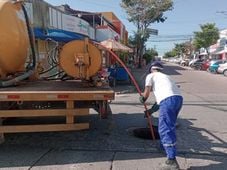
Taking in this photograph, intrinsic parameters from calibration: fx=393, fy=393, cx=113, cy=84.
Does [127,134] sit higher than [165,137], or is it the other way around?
[165,137]

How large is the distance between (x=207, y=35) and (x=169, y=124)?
74902mm

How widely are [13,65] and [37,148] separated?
5.96 ft

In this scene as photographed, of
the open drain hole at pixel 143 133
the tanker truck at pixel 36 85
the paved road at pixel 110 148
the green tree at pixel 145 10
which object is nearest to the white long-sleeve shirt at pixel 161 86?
the tanker truck at pixel 36 85

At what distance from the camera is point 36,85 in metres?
7.45

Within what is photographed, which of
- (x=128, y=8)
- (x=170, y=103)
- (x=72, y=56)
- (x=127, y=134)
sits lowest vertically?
(x=127, y=134)

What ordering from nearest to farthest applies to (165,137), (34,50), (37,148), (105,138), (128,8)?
(165,137), (37,148), (105,138), (34,50), (128,8)

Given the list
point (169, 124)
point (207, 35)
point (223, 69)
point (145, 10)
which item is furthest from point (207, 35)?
point (169, 124)

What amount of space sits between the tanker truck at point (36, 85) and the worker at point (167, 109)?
837 millimetres

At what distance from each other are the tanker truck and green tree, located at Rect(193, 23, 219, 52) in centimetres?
7076

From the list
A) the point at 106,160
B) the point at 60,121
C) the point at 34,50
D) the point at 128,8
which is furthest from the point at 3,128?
the point at 128,8

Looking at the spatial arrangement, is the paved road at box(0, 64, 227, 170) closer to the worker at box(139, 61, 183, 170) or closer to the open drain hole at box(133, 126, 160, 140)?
the open drain hole at box(133, 126, 160, 140)

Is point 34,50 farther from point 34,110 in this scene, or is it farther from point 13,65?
point 34,110

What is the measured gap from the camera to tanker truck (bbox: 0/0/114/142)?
636 centimetres

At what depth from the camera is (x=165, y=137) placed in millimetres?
5699
